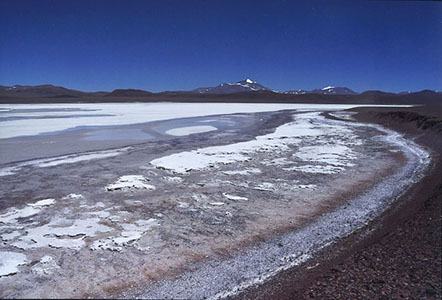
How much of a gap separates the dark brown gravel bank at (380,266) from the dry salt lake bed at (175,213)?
23cm

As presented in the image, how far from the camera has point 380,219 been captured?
5.05m

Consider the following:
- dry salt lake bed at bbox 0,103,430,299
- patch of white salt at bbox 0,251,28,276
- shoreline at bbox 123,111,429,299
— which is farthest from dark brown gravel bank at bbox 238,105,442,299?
patch of white salt at bbox 0,251,28,276

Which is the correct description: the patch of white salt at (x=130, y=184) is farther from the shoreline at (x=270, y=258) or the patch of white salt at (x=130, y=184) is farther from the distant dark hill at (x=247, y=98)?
the distant dark hill at (x=247, y=98)

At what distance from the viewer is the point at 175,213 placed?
532 cm

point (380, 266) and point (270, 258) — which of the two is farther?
point (270, 258)

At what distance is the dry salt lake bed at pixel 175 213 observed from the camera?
3.47 metres

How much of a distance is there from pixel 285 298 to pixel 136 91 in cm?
14743

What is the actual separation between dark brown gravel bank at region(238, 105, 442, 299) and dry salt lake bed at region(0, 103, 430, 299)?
0.76 feet

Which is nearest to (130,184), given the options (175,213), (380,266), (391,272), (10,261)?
(175,213)

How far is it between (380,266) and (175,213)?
3.08m

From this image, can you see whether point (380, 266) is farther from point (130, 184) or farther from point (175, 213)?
point (130, 184)

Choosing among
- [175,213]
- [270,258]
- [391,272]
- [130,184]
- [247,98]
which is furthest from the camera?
[247,98]

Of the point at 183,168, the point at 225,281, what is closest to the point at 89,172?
the point at 183,168

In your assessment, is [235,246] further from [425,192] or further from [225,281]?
[425,192]
